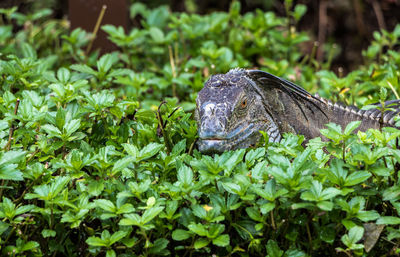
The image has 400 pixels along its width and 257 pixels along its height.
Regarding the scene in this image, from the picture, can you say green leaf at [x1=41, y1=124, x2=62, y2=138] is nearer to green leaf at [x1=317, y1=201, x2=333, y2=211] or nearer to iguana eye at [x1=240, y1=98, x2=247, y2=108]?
iguana eye at [x1=240, y1=98, x2=247, y2=108]

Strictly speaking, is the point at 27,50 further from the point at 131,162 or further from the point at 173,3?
the point at 173,3

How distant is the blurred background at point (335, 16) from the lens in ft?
25.0

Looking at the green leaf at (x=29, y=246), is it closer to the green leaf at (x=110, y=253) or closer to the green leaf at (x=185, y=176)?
the green leaf at (x=110, y=253)

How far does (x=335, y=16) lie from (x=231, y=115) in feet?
19.5

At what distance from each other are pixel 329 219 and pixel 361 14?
19.6 ft

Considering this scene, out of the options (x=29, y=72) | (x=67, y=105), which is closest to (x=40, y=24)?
(x=29, y=72)

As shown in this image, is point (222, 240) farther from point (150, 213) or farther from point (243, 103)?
point (243, 103)

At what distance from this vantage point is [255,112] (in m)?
3.16

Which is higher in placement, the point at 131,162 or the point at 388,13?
the point at 131,162

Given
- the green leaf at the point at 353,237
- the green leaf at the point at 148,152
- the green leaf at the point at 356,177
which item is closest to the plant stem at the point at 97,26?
the green leaf at the point at 148,152

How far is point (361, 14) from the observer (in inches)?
307

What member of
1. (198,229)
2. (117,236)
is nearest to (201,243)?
(198,229)

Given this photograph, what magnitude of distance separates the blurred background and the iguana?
3827 millimetres

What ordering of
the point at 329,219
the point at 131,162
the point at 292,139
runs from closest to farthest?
1. the point at 329,219
2. the point at 131,162
3. the point at 292,139
